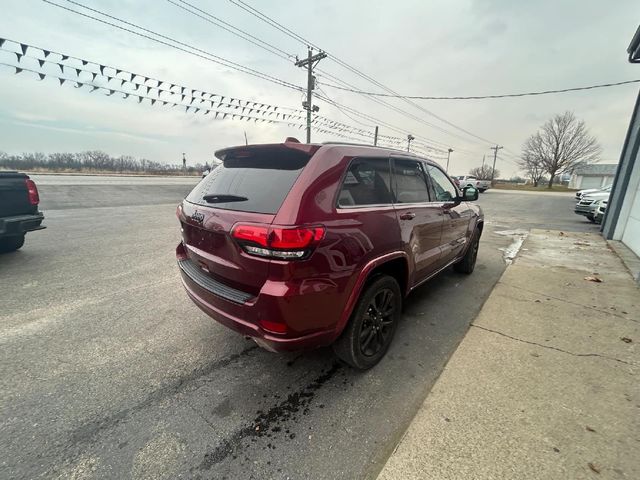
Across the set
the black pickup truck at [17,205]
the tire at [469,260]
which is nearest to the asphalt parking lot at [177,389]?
the tire at [469,260]

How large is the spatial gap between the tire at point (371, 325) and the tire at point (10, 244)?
628 centimetres

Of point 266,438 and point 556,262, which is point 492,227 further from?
point 266,438

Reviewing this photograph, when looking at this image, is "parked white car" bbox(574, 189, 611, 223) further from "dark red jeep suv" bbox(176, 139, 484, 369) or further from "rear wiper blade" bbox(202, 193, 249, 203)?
"rear wiper blade" bbox(202, 193, 249, 203)

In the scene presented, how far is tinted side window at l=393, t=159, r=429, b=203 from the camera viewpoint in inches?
107

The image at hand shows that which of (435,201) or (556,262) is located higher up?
(435,201)

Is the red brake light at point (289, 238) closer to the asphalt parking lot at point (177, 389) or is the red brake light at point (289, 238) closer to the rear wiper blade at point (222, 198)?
the rear wiper blade at point (222, 198)

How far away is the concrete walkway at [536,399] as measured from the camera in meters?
1.62

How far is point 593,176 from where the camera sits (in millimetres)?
51594

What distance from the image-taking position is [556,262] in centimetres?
554

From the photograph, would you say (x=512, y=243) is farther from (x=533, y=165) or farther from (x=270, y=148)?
(x=533, y=165)

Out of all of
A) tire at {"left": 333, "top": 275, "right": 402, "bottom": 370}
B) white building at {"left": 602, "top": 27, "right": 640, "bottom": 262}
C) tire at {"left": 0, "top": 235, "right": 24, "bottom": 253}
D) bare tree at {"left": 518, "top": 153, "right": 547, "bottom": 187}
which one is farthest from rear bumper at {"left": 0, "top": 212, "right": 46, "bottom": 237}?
bare tree at {"left": 518, "top": 153, "right": 547, "bottom": 187}

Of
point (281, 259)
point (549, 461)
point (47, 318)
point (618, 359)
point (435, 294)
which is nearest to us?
point (549, 461)

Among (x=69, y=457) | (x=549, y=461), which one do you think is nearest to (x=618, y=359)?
(x=549, y=461)

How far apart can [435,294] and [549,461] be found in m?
2.41
